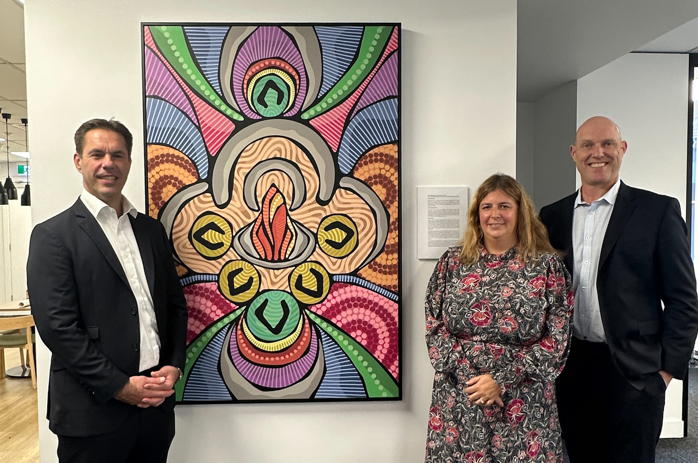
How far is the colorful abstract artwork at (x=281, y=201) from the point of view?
2092 mm

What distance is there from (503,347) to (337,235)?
A: 0.86 meters

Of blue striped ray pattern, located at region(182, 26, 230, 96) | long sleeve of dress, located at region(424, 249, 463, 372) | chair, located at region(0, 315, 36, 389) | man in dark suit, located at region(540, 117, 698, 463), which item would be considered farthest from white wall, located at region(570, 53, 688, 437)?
chair, located at region(0, 315, 36, 389)

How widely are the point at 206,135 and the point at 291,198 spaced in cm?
48

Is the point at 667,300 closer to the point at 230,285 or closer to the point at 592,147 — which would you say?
the point at 592,147

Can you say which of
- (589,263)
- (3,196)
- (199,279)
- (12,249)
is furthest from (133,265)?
(12,249)

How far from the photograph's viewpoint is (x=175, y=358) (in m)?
1.84

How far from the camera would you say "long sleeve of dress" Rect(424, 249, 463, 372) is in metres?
1.77

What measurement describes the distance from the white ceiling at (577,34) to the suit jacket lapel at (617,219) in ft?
3.99

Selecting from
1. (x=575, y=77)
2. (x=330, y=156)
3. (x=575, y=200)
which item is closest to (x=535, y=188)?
(x=575, y=77)

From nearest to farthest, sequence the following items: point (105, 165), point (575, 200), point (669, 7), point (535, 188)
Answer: point (105, 165) → point (575, 200) → point (669, 7) → point (535, 188)

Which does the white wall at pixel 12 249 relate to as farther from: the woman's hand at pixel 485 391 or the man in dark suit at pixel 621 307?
the man in dark suit at pixel 621 307

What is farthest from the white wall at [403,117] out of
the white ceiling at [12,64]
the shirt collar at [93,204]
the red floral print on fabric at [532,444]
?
the white ceiling at [12,64]

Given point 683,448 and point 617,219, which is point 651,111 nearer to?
point 617,219

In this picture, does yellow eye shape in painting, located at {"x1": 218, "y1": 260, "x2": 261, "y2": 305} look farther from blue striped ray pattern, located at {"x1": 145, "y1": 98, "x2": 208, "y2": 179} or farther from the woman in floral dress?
the woman in floral dress
